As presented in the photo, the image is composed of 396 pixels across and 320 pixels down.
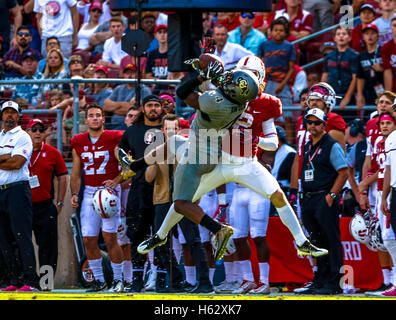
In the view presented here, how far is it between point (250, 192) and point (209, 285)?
1.07m

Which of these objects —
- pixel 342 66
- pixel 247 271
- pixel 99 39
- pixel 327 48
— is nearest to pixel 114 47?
pixel 99 39

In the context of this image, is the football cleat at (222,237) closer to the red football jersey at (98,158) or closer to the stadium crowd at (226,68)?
the stadium crowd at (226,68)

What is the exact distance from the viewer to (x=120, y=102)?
36.4 feet

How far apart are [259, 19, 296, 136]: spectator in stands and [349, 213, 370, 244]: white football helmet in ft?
8.03

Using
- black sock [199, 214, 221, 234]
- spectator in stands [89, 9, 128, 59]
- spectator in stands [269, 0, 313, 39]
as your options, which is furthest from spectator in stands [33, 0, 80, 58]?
black sock [199, 214, 221, 234]

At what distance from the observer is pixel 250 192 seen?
9.36 m

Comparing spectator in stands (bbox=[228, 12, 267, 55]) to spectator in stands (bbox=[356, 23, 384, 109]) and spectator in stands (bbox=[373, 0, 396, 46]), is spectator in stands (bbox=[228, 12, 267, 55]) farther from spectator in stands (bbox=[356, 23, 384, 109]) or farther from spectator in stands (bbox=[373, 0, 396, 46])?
spectator in stands (bbox=[356, 23, 384, 109])

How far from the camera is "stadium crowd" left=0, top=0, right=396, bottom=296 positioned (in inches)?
371

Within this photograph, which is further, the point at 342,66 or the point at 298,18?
the point at 298,18

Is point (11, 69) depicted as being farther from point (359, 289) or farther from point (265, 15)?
point (359, 289)

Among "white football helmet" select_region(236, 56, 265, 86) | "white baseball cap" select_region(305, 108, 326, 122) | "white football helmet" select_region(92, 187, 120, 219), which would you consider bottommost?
"white football helmet" select_region(92, 187, 120, 219)

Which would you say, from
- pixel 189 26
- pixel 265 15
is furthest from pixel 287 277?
pixel 265 15

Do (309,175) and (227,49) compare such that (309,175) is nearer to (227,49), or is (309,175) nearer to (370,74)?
(370,74)

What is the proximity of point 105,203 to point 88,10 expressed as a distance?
226 inches
